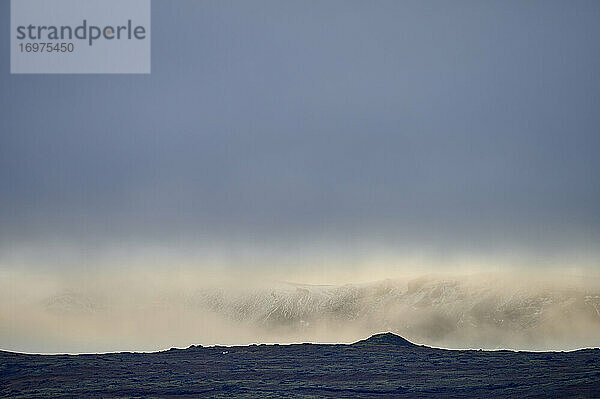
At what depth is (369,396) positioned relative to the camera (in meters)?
200

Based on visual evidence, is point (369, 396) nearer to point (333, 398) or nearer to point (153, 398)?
point (333, 398)

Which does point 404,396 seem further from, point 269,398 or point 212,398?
point 212,398

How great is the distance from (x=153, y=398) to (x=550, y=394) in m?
103

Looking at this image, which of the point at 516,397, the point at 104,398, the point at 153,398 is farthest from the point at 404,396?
the point at 104,398

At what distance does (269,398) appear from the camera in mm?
194500

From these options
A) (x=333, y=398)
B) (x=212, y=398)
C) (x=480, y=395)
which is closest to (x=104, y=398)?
(x=212, y=398)

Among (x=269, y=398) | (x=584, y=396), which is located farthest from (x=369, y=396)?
(x=584, y=396)

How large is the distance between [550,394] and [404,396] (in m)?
37.2

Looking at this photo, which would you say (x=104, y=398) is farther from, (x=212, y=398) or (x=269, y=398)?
(x=269, y=398)

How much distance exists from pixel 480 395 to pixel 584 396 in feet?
85.1

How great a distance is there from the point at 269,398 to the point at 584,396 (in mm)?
78946

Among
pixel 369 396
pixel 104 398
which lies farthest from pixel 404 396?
pixel 104 398

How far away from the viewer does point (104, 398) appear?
650ft

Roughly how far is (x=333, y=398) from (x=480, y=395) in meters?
39.2
